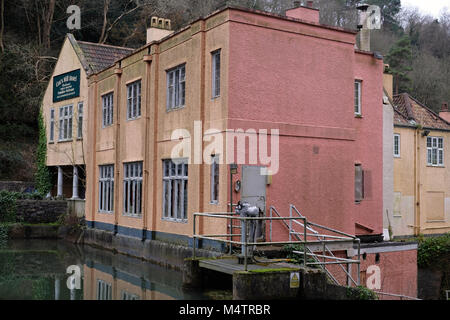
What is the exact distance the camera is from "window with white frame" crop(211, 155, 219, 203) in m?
16.3

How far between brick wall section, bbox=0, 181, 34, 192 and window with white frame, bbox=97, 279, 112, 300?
16.7m

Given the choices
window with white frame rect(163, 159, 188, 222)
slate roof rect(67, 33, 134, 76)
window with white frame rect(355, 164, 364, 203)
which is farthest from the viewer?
slate roof rect(67, 33, 134, 76)

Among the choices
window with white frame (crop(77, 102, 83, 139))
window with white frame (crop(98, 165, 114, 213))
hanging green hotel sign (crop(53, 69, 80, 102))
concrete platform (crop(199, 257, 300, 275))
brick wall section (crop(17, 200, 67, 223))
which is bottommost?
concrete platform (crop(199, 257, 300, 275))

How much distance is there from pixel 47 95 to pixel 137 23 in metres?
13.2

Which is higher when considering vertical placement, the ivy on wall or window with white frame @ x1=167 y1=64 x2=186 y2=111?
window with white frame @ x1=167 y1=64 x2=186 y2=111

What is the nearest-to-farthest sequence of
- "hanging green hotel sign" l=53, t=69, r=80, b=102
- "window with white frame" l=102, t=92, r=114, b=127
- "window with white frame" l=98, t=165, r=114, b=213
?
"window with white frame" l=98, t=165, r=114, b=213
"window with white frame" l=102, t=92, r=114, b=127
"hanging green hotel sign" l=53, t=69, r=80, b=102

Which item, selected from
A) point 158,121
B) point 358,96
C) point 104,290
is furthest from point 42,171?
point 358,96

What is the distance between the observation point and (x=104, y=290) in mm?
15102

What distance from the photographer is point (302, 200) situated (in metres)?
16.7

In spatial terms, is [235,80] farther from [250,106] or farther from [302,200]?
[302,200]

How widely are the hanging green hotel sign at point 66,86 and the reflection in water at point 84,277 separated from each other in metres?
8.93

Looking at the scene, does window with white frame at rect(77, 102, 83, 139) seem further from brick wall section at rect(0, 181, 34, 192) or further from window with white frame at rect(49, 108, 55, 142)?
brick wall section at rect(0, 181, 34, 192)

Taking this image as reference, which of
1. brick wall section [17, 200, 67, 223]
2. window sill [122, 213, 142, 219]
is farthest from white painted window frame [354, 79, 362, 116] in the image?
brick wall section [17, 200, 67, 223]
